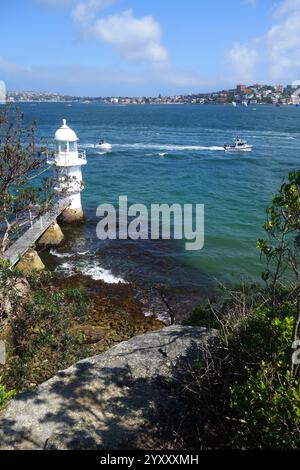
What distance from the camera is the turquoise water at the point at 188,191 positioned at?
23.4 m

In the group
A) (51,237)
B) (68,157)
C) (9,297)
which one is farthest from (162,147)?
(9,297)

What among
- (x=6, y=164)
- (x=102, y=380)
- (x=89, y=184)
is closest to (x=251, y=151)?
(x=89, y=184)

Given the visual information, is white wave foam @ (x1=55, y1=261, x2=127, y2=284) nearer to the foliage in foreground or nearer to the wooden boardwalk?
the wooden boardwalk

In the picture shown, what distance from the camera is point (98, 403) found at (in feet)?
25.7

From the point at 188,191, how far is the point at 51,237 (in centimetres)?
1876

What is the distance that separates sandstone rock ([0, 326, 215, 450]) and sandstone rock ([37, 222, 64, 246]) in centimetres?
1687

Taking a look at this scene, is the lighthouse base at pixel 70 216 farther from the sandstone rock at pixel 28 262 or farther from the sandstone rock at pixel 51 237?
the sandstone rock at pixel 28 262

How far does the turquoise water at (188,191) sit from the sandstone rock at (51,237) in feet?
A: 2.96

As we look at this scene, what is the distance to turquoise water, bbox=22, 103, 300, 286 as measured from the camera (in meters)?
23.4

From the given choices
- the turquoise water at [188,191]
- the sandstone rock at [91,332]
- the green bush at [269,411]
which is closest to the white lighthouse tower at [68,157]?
the turquoise water at [188,191]

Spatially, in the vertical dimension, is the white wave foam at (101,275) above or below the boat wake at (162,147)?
below

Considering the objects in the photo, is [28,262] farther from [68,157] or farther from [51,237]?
[68,157]
